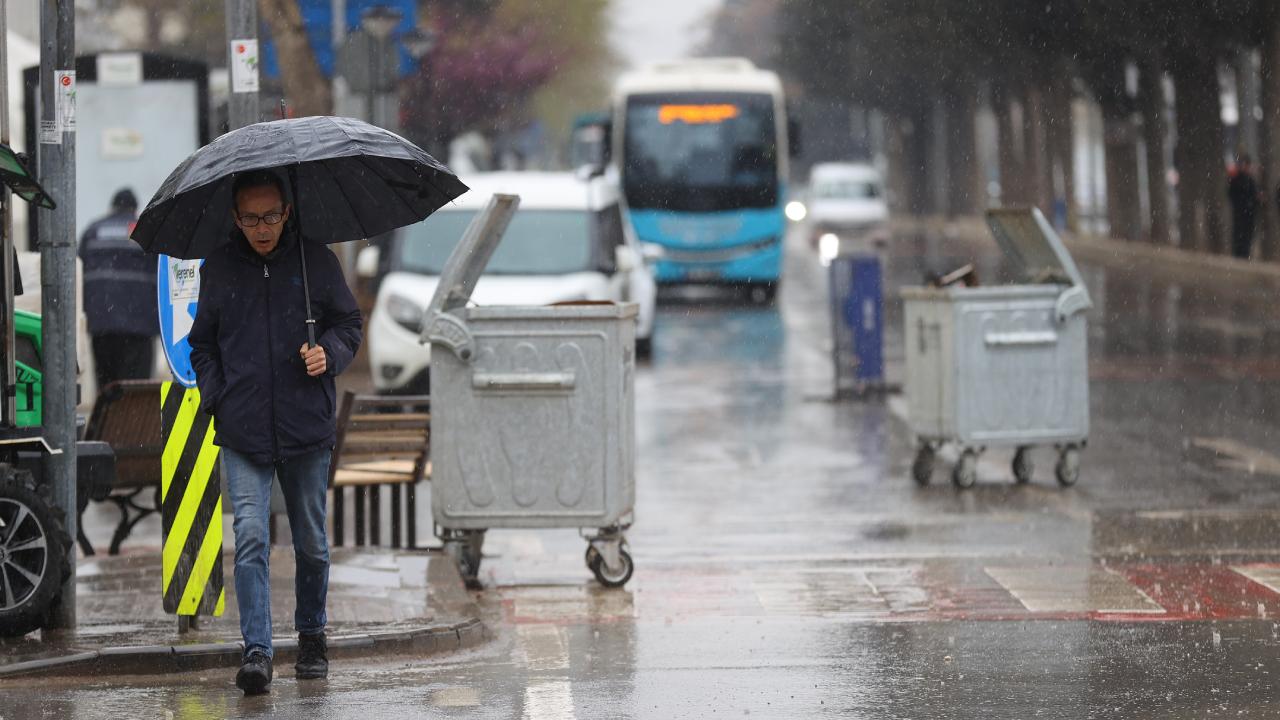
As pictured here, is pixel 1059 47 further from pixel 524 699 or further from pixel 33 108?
pixel 524 699

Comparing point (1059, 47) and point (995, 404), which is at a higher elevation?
point (1059, 47)

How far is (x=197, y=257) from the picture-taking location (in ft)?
24.1

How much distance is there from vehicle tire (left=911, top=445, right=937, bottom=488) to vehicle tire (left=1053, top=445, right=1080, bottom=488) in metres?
0.73

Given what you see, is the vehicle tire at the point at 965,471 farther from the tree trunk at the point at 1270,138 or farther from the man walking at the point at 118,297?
the tree trunk at the point at 1270,138

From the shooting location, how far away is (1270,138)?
3416 cm

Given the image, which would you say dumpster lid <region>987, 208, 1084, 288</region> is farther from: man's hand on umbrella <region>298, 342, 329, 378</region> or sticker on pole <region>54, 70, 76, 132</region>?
man's hand on umbrella <region>298, 342, 329, 378</region>

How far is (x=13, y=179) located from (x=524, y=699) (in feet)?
8.44

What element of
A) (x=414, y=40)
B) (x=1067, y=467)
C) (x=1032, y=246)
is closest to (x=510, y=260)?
(x=1032, y=246)

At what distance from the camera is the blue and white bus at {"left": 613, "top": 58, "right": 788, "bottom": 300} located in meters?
32.1

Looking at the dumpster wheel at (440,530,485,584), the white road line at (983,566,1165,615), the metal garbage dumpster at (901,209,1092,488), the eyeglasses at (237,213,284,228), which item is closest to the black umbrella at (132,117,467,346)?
the eyeglasses at (237,213,284,228)

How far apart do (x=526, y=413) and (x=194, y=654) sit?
239 cm

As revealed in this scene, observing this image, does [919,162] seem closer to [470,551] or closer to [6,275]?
[470,551]

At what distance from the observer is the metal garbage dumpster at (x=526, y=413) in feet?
30.9

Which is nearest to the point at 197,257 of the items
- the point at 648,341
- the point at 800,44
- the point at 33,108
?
the point at 33,108
